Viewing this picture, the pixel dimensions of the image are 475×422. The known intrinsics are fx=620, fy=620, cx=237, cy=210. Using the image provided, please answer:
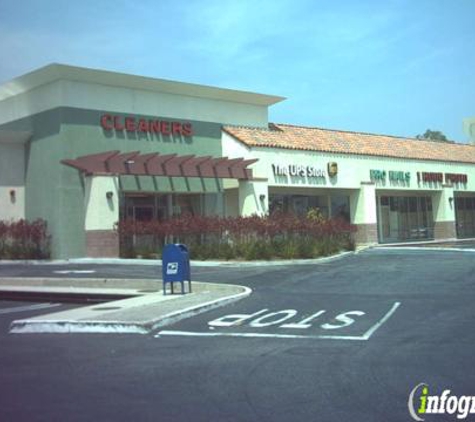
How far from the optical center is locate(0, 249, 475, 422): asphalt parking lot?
5652 millimetres

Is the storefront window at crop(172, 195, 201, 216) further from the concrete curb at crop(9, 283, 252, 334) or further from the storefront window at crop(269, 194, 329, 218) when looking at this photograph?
the concrete curb at crop(9, 283, 252, 334)

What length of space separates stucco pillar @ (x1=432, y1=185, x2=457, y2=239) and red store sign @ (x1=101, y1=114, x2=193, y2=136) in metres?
18.2

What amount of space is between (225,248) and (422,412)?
17.8 m

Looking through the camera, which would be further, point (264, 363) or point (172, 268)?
point (172, 268)

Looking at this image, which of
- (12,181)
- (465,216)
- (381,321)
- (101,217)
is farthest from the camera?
(465,216)

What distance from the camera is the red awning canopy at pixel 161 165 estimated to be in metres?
24.9

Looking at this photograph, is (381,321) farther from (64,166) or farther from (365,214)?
(365,214)

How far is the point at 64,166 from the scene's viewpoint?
2555 cm

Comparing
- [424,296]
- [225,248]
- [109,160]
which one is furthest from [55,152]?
[424,296]

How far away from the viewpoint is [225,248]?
909 inches

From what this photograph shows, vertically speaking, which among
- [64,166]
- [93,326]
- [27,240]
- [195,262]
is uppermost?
[64,166]

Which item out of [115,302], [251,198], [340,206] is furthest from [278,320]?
[340,206]

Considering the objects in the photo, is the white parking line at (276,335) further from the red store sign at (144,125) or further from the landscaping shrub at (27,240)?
the red store sign at (144,125)

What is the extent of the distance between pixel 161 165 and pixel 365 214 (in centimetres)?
1287
